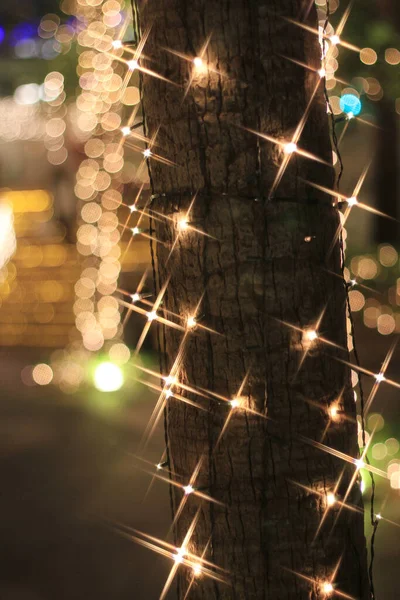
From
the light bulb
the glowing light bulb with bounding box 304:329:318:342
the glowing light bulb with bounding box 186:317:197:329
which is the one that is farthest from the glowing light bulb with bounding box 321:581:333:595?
the glowing light bulb with bounding box 186:317:197:329

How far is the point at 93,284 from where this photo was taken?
438 inches

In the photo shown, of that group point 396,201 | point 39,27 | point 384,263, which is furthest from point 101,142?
point 384,263

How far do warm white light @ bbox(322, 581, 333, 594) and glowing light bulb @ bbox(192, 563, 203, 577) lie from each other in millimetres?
354

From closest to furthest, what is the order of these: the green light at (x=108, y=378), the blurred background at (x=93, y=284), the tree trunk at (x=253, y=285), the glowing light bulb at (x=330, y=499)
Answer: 1. the tree trunk at (x=253, y=285)
2. the glowing light bulb at (x=330, y=499)
3. the blurred background at (x=93, y=284)
4. the green light at (x=108, y=378)

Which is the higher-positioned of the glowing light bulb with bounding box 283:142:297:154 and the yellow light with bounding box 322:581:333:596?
the glowing light bulb with bounding box 283:142:297:154

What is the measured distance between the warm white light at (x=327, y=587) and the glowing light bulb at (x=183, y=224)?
109cm

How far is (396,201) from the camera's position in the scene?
1007cm

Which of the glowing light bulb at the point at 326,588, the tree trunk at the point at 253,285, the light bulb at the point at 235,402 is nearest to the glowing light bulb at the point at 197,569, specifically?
the tree trunk at the point at 253,285

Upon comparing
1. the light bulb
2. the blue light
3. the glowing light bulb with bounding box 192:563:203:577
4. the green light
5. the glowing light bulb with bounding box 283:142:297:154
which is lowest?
the glowing light bulb with bounding box 192:563:203:577

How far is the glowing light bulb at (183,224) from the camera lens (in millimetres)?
2293

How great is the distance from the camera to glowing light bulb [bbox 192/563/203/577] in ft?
7.79

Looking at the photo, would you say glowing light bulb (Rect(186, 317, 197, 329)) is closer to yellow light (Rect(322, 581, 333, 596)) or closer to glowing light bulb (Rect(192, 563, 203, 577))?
glowing light bulb (Rect(192, 563, 203, 577))

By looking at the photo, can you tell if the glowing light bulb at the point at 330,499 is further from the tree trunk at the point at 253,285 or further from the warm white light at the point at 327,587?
the warm white light at the point at 327,587

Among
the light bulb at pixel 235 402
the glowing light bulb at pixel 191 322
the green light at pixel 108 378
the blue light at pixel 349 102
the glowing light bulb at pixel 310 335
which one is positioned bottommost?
the light bulb at pixel 235 402
